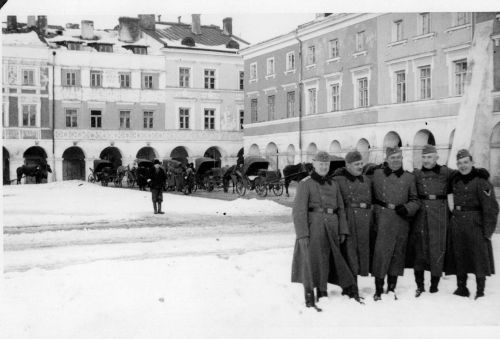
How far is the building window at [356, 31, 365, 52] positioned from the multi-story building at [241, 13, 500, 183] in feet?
0.08

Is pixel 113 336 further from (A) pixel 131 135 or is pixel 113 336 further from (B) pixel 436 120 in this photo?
Answer: (B) pixel 436 120

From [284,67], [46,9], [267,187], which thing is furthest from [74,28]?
[267,187]

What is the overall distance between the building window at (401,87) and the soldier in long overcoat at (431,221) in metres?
3.95

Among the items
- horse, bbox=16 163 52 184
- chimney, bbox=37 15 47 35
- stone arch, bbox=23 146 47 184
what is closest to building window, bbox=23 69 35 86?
chimney, bbox=37 15 47 35

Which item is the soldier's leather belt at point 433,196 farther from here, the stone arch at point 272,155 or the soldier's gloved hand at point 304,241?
the stone arch at point 272,155

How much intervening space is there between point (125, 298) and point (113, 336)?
59 centimetres

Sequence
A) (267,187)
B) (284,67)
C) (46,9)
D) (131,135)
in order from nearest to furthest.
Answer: (46,9) < (131,135) < (284,67) < (267,187)

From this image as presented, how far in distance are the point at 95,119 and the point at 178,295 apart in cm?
475

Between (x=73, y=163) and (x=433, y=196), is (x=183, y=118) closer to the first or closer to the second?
(x=73, y=163)

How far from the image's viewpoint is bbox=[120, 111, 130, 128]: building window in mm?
9623

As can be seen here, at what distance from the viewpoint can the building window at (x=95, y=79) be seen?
34.5 ft

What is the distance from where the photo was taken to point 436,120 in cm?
915

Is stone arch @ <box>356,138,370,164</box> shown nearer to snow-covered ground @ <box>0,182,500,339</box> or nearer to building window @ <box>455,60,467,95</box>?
building window @ <box>455,60,467,95</box>

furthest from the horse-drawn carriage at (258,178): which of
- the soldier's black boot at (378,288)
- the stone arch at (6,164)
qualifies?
the soldier's black boot at (378,288)
